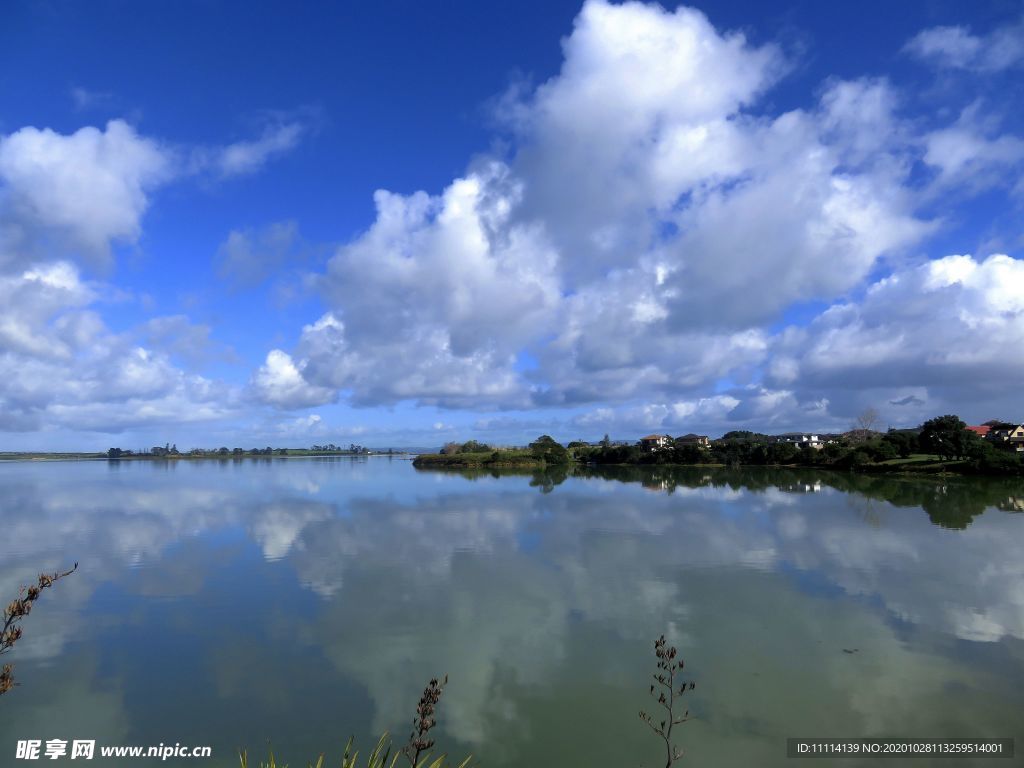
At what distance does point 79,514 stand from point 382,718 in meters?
33.2

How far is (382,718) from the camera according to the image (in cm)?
866

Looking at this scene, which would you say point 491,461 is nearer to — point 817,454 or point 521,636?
point 817,454

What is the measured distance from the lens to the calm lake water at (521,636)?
27.6ft

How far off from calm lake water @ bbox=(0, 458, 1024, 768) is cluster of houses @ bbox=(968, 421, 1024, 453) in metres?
63.9

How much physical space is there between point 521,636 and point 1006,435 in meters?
96.8

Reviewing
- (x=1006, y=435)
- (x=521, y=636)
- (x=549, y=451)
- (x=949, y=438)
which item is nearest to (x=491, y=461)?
(x=549, y=451)

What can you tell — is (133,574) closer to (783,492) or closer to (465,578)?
(465,578)

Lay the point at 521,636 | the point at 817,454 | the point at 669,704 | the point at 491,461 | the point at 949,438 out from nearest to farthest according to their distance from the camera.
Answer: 1. the point at 669,704
2. the point at 521,636
3. the point at 949,438
4. the point at 817,454
5. the point at 491,461

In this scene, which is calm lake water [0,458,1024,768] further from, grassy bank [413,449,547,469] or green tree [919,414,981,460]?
grassy bank [413,449,547,469]

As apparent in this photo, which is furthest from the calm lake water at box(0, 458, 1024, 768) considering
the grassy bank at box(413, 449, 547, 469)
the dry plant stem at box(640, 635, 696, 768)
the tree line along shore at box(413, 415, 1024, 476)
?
the grassy bank at box(413, 449, 547, 469)

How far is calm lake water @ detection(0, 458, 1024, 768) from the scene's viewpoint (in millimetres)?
8406

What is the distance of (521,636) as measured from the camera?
1193 centimetres

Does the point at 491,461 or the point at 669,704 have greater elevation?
the point at 491,461

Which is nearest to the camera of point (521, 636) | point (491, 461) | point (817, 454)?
point (521, 636)
